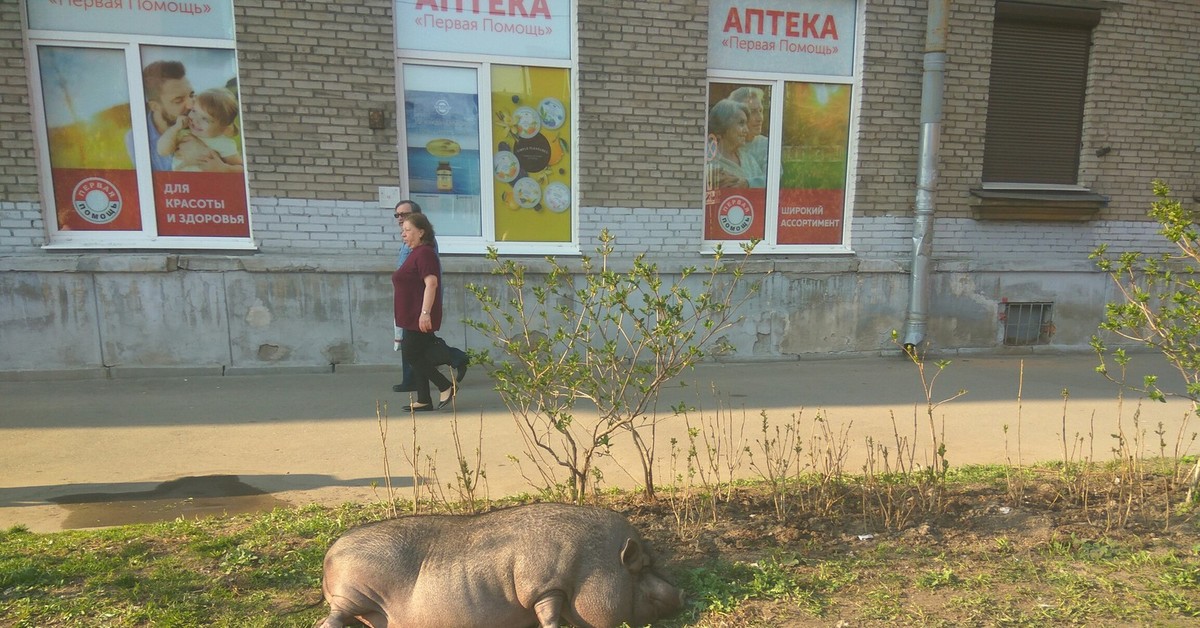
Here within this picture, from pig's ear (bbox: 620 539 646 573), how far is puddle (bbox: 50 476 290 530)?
2.23 m

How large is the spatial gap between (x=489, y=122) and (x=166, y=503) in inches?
187

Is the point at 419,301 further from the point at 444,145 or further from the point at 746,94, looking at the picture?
the point at 746,94

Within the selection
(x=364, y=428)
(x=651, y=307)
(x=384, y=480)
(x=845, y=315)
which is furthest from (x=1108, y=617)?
(x=845, y=315)

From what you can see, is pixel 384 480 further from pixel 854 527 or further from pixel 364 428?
pixel 854 527

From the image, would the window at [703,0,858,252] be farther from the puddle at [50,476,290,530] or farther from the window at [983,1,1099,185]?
the puddle at [50,476,290,530]

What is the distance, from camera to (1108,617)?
258 centimetres

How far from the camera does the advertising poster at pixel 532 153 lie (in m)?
7.23

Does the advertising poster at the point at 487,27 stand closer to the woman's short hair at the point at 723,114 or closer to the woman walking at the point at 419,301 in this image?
the woman's short hair at the point at 723,114

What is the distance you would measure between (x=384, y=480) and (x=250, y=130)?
4.13m

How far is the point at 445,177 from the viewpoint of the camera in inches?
284

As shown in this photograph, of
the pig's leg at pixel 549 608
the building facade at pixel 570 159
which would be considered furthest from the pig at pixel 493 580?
the building facade at pixel 570 159

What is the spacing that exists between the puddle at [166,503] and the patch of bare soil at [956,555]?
6.85 ft

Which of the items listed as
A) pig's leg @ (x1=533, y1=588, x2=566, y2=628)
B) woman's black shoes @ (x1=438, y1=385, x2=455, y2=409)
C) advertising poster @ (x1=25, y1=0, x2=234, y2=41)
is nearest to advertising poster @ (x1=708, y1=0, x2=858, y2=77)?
woman's black shoes @ (x1=438, y1=385, x2=455, y2=409)

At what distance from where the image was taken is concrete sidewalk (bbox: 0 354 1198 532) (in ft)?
13.0
